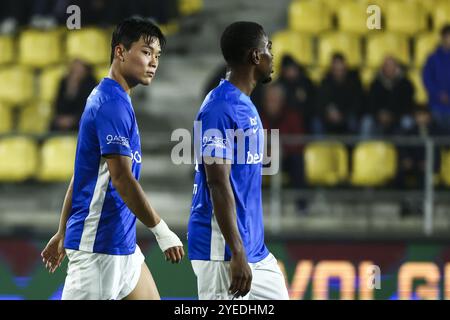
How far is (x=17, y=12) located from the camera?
12.0 meters

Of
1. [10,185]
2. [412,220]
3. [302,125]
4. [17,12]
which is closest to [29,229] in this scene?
[10,185]

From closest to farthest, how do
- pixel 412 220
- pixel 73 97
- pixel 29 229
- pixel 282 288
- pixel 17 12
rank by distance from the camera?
pixel 282 288
pixel 29 229
pixel 412 220
pixel 73 97
pixel 17 12

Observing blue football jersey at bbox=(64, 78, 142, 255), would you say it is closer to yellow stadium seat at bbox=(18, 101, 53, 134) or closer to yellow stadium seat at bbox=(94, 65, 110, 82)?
yellow stadium seat at bbox=(18, 101, 53, 134)

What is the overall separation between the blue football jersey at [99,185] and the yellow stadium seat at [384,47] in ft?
21.9

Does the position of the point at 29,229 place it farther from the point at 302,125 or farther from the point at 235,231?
the point at 235,231

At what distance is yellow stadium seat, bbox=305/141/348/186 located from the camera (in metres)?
9.68

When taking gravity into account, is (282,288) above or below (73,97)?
below

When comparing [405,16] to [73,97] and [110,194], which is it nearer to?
[73,97]

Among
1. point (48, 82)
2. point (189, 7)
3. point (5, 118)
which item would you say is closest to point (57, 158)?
point (5, 118)

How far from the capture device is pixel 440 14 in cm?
1124

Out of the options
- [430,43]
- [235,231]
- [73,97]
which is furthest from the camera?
[430,43]
